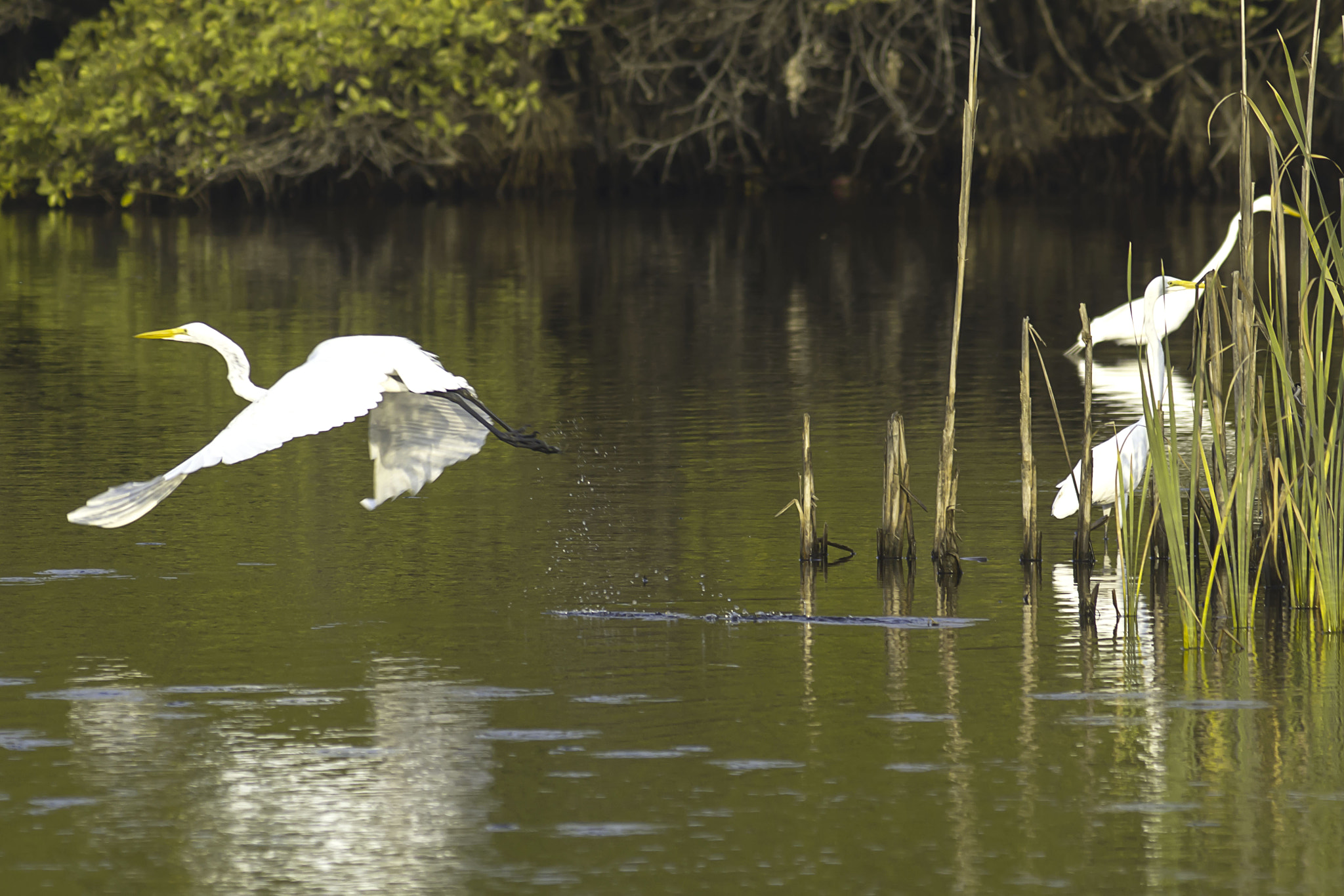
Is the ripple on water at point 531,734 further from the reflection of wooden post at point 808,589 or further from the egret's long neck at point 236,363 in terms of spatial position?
the egret's long neck at point 236,363

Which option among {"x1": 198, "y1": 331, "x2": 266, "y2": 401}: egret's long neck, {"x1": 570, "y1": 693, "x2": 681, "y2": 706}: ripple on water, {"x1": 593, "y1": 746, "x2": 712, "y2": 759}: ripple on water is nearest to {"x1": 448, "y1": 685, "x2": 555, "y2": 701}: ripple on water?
{"x1": 570, "y1": 693, "x2": 681, "y2": 706}: ripple on water

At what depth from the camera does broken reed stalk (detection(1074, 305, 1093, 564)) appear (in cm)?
788

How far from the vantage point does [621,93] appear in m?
33.2

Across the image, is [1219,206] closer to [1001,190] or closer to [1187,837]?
[1001,190]

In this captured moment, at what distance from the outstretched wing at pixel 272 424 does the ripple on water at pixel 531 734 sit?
125cm

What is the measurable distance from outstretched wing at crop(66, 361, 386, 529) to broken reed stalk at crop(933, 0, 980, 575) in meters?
2.04

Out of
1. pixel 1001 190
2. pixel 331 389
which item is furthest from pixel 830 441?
pixel 1001 190

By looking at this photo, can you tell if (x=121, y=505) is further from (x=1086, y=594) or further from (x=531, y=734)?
(x=1086, y=594)

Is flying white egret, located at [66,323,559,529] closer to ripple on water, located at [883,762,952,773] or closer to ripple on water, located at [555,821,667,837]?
ripple on water, located at [555,821,667,837]

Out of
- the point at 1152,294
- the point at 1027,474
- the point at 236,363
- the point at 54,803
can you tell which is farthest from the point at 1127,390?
the point at 54,803

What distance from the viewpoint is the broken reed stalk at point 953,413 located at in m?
7.93

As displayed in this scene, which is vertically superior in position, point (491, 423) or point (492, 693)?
point (491, 423)

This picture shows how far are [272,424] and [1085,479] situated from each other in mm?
2887

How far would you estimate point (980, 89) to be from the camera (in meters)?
32.3
